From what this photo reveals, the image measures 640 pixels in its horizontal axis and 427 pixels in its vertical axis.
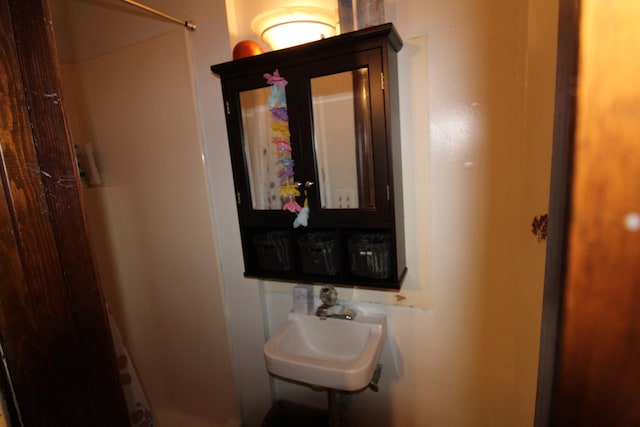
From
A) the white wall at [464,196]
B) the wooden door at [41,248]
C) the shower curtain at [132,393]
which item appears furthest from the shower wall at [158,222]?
the wooden door at [41,248]

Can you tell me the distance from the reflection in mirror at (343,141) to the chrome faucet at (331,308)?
382 millimetres

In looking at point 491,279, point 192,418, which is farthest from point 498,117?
point 192,418

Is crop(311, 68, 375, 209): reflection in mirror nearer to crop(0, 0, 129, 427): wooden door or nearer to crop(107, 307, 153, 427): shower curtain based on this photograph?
crop(0, 0, 129, 427): wooden door

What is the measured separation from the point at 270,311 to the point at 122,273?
92cm

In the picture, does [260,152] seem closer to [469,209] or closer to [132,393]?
[469,209]

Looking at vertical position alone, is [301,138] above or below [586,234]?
above

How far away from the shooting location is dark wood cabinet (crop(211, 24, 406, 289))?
89 centimetres

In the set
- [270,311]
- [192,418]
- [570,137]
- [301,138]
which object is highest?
[301,138]

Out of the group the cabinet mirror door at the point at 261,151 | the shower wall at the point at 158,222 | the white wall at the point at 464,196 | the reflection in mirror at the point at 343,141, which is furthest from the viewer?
the shower wall at the point at 158,222

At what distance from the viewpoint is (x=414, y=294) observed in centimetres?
110

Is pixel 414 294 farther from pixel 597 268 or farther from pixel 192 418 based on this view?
pixel 192 418

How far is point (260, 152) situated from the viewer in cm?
116

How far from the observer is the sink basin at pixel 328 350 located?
0.93 m

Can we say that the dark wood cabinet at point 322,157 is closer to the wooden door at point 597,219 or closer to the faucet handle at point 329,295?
the faucet handle at point 329,295
